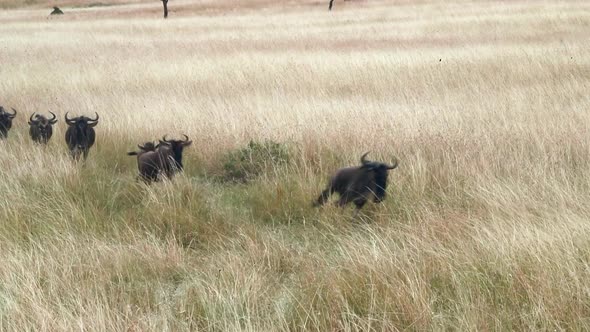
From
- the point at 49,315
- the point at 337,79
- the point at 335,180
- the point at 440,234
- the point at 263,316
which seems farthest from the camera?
the point at 337,79

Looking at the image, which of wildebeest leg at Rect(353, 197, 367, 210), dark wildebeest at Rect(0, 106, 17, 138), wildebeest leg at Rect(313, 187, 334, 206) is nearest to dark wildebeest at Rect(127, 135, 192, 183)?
wildebeest leg at Rect(313, 187, 334, 206)

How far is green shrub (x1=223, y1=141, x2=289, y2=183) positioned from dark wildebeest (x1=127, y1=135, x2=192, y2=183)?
2.33ft

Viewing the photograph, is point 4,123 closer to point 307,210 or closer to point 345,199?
point 307,210

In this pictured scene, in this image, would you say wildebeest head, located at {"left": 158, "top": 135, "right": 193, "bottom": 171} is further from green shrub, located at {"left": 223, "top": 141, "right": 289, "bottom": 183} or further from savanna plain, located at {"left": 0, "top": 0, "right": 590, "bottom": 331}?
green shrub, located at {"left": 223, "top": 141, "right": 289, "bottom": 183}

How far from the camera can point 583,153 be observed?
6.44m

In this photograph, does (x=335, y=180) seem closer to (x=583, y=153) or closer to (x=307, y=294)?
(x=307, y=294)

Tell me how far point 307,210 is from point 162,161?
5.63ft

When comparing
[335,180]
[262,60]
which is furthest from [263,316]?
[262,60]

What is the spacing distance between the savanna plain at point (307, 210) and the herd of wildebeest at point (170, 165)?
168mm

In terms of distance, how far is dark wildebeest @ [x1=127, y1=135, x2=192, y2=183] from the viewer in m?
6.21

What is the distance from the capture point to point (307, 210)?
17.9 ft

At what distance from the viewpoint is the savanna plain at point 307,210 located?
3482mm

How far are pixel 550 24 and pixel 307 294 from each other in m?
21.2

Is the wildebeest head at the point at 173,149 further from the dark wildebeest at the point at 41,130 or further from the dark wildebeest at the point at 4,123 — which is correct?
the dark wildebeest at the point at 4,123
